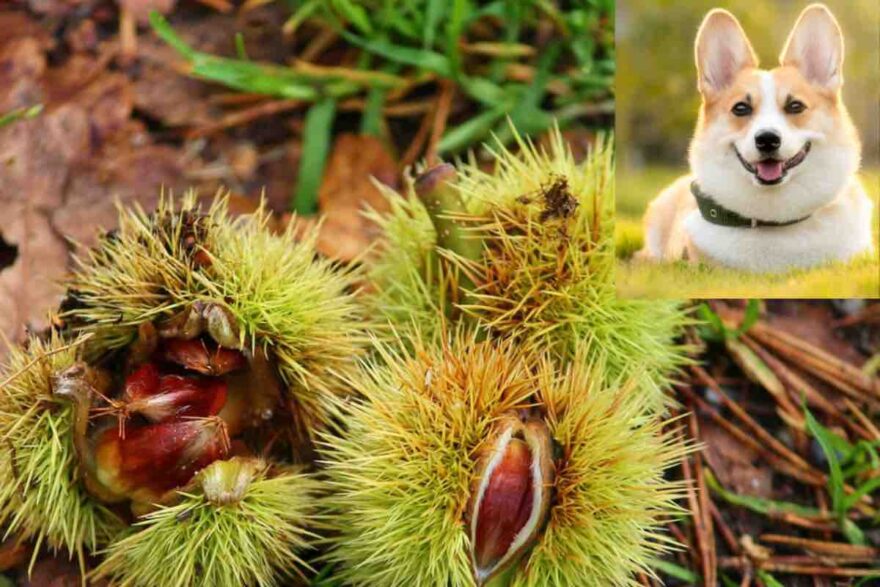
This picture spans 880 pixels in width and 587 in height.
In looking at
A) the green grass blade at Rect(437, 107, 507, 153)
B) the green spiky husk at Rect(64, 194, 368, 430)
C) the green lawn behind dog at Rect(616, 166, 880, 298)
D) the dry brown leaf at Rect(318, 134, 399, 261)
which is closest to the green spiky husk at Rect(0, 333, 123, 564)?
the green spiky husk at Rect(64, 194, 368, 430)

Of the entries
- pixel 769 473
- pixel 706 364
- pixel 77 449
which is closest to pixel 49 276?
pixel 77 449

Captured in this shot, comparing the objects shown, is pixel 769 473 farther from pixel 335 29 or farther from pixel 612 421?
pixel 335 29

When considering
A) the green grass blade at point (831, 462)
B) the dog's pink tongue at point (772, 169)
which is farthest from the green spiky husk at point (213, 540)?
the green grass blade at point (831, 462)

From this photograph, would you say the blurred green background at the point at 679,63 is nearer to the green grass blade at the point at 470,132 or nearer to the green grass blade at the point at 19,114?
the green grass blade at the point at 470,132

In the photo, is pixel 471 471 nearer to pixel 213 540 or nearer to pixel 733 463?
pixel 213 540

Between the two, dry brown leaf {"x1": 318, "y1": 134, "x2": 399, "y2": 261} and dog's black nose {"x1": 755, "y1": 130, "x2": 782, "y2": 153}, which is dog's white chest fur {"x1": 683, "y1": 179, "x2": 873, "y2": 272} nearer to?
dog's black nose {"x1": 755, "y1": 130, "x2": 782, "y2": 153}

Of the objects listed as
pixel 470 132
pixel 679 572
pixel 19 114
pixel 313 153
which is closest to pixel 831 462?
pixel 679 572
